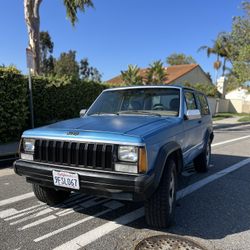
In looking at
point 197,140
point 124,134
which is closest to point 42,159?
point 124,134

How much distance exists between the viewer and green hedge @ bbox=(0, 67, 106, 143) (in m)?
9.30

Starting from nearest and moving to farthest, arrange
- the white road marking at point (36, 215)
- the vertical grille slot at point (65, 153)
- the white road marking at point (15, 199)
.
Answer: the vertical grille slot at point (65, 153) → the white road marking at point (36, 215) → the white road marking at point (15, 199)

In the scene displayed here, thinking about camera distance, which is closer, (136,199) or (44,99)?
(136,199)

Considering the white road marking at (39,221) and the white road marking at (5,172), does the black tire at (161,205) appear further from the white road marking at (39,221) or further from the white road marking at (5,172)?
the white road marking at (5,172)

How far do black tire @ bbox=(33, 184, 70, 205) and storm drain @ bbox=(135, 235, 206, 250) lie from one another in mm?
1617

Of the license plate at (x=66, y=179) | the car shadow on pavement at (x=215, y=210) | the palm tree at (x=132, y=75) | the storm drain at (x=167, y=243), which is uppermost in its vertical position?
the palm tree at (x=132, y=75)

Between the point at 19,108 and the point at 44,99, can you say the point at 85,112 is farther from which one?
the point at 44,99

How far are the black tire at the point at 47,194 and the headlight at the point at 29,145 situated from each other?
2.17 ft

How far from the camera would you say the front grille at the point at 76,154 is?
3.26 meters

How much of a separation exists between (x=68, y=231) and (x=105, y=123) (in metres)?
1.42

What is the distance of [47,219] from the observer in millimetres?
3912

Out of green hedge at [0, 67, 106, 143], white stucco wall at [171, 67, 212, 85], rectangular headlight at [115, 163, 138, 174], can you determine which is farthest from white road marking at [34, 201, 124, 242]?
white stucco wall at [171, 67, 212, 85]

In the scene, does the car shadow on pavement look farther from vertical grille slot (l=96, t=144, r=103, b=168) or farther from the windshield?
the windshield

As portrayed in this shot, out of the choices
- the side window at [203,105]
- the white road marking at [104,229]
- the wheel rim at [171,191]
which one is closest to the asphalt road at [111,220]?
the white road marking at [104,229]
